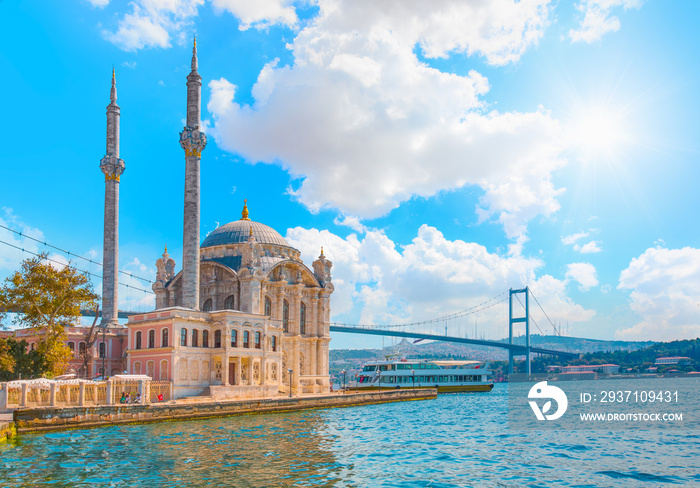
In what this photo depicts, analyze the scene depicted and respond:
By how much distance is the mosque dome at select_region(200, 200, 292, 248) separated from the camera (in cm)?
5200

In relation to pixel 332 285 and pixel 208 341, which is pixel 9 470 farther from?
pixel 332 285

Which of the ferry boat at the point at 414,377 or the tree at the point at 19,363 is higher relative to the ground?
the tree at the point at 19,363

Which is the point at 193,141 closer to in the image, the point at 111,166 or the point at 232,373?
the point at 111,166

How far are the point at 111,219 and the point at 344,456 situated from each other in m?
32.2

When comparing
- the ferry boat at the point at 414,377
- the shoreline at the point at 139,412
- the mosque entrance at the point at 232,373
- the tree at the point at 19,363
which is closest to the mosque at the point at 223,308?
the mosque entrance at the point at 232,373

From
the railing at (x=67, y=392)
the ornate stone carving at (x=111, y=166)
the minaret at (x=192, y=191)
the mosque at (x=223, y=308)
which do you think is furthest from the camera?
the ornate stone carving at (x=111, y=166)

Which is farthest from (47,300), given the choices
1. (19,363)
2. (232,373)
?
(232,373)

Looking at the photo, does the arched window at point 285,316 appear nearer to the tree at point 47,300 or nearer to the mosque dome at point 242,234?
the mosque dome at point 242,234

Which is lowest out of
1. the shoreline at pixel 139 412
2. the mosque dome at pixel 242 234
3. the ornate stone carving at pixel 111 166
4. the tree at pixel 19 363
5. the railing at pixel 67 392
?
the shoreline at pixel 139 412

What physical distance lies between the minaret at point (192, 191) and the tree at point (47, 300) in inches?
269

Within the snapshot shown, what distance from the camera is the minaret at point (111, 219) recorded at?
45219 mm

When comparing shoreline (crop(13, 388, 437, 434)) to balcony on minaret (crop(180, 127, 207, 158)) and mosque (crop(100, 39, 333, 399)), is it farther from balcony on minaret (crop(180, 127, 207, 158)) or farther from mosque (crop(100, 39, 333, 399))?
balcony on minaret (crop(180, 127, 207, 158))

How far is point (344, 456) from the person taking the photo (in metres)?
19.7

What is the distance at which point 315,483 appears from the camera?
15.4 metres
